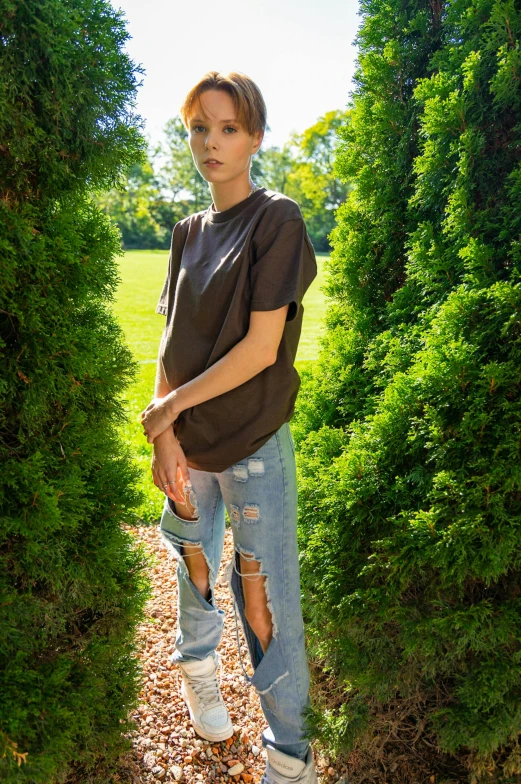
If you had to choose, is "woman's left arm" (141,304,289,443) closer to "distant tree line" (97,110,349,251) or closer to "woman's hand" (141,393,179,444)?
"woman's hand" (141,393,179,444)

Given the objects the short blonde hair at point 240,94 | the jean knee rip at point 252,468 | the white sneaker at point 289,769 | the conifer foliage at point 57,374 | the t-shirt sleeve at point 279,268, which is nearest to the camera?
the conifer foliage at point 57,374

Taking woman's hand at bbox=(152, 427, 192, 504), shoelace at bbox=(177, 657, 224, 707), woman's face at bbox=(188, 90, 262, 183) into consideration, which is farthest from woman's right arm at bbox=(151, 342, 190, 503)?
shoelace at bbox=(177, 657, 224, 707)

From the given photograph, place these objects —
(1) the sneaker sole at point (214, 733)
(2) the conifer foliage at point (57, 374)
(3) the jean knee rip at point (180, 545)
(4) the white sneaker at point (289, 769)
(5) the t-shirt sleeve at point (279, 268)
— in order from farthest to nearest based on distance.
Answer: (1) the sneaker sole at point (214, 733)
(3) the jean knee rip at point (180, 545)
(4) the white sneaker at point (289, 769)
(5) the t-shirt sleeve at point (279, 268)
(2) the conifer foliage at point (57, 374)

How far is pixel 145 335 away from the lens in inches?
578

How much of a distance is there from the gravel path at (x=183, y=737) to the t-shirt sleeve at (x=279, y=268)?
124 centimetres

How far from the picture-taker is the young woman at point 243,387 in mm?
1911

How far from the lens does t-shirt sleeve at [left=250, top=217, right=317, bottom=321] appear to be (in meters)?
1.86

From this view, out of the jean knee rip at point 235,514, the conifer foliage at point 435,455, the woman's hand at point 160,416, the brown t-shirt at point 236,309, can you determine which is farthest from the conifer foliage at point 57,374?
the conifer foliage at point 435,455

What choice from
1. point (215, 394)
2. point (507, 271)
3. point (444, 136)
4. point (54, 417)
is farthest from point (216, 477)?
point (444, 136)

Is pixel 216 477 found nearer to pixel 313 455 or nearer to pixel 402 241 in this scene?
pixel 313 455

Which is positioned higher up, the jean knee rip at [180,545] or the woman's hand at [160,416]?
the woman's hand at [160,416]

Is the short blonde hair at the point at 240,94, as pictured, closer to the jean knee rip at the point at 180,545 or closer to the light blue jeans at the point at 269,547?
the light blue jeans at the point at 269,547

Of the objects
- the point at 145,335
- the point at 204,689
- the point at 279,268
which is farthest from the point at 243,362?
the point at 145,335

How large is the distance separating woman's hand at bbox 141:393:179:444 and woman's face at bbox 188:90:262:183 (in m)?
0.78
